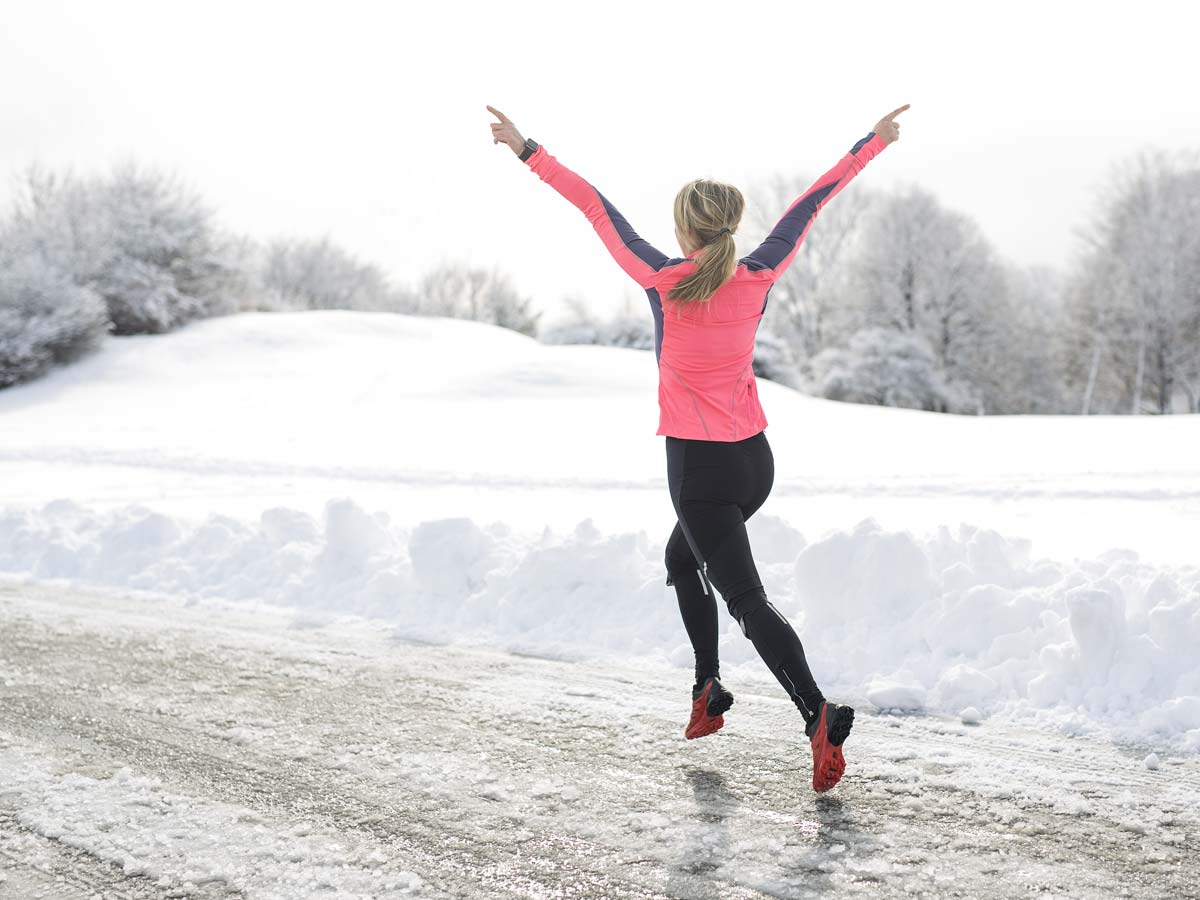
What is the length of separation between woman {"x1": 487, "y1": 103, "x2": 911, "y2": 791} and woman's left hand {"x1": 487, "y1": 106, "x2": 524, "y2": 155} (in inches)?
5.7

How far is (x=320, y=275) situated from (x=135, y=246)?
3118 centimetres

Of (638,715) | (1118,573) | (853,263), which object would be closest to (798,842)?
(638,715)

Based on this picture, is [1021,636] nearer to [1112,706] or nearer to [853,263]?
A: [1112,706]

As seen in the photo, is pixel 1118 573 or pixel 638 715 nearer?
pixel 638 715

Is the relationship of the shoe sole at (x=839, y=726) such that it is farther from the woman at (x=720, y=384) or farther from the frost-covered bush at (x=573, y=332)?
the frost-covered bush at (x=573, y=332)

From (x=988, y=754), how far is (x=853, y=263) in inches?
1822

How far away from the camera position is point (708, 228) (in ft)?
10.7

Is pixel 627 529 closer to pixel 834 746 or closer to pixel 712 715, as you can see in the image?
pixel 712 715

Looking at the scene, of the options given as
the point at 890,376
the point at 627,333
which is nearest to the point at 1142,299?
the point at 890,376

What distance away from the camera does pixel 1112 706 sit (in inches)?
150

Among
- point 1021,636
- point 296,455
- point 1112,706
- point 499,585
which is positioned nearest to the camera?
point 1112,706

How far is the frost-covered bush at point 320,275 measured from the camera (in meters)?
54.0

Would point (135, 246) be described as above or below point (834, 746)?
above

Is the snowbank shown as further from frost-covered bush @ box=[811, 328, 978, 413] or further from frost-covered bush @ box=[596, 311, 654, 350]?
frost-covered bush @ box=[811, 328, 978, 413]
